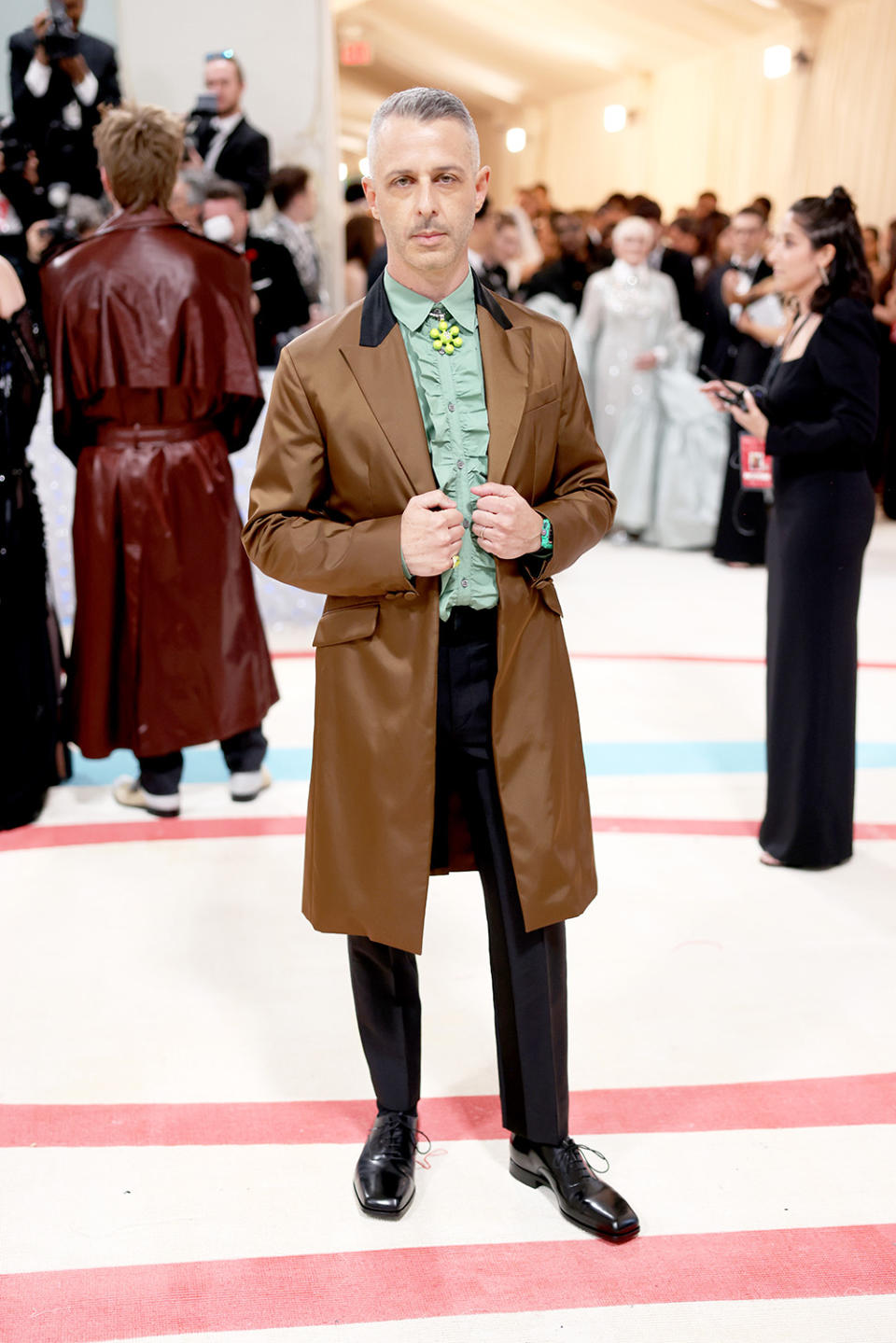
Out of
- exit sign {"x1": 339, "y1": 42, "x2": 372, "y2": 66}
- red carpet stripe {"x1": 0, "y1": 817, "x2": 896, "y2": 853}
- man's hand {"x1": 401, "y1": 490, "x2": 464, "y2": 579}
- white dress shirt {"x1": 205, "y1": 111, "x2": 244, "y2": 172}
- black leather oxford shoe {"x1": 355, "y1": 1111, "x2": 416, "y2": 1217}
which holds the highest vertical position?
exit sign {"x1": 339, "y1": 42, "x2": 372, "y2": 66}

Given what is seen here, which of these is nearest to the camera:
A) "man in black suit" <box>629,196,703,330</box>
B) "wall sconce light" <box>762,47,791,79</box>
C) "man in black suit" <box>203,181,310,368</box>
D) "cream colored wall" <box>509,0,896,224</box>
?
"man in black suit" <box>203,181,310,368</box>

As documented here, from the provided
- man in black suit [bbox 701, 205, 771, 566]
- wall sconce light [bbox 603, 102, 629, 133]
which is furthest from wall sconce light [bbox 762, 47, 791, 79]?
man in black suit [bbox 701, 205, 771, 566]

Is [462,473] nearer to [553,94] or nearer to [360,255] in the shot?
[360,255]

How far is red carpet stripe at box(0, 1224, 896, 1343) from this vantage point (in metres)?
1.68

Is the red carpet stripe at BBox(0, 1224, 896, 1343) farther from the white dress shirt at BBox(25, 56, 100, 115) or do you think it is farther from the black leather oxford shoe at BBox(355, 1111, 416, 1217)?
the white dress shirt at BBox(25, 56, 100, 115)

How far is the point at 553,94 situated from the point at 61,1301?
1602 centimetres

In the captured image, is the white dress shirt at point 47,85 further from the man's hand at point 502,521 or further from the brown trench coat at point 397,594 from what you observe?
the man's hand at point 502,521

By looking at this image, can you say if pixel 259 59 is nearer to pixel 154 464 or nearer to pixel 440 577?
pixel 154 464

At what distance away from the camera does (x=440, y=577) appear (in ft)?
5.48

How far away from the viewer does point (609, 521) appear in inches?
68.9

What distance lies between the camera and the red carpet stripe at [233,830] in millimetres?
3273

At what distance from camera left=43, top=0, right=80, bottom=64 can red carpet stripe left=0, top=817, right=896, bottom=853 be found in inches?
143

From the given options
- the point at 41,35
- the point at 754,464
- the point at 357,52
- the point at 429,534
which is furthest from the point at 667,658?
the point at 357,52

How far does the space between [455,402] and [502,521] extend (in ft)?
0.65
